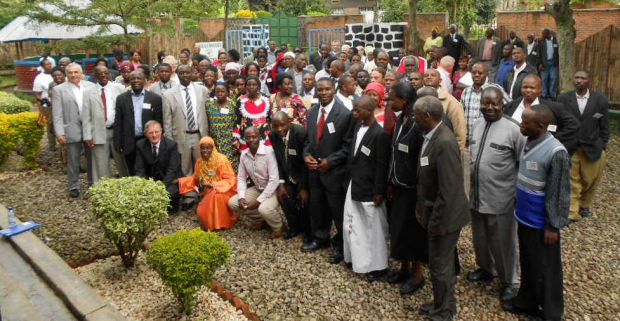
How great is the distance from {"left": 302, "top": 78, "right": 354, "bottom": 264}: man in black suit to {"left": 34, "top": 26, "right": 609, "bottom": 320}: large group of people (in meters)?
0.02

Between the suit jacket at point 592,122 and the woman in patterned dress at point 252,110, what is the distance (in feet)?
13.0

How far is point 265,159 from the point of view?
6375mm

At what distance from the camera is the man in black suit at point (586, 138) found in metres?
6.51

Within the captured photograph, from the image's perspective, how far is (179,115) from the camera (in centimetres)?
766

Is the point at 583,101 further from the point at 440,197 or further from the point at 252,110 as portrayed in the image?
the point at 252,110

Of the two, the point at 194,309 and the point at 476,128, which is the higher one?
the point at 476,128

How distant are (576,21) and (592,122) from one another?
52.2ft

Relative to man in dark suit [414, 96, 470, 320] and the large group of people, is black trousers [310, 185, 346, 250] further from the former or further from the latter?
man in dark suit [414, 96, 470, 320]

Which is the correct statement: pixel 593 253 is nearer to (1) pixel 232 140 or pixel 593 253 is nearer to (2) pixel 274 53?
(1) pixel 232 140

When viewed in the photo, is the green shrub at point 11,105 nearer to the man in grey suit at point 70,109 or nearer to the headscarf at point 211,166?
the man in grey suit at point 70,109

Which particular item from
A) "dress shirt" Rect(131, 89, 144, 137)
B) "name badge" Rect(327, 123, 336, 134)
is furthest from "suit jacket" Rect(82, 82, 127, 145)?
"name badge" Rect(327, 123, 336, 134)

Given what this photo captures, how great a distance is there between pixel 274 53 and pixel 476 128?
34.7 feet

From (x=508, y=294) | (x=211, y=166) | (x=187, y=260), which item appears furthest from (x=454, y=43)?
(x=187, y=260)

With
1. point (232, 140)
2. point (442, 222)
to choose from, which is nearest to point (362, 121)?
point (442, 222)
